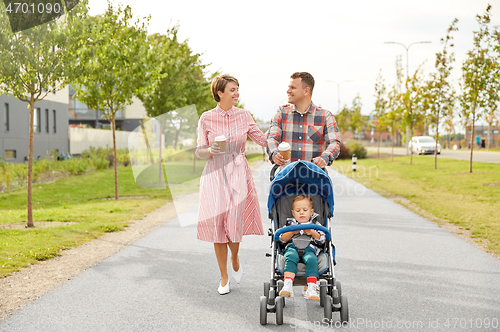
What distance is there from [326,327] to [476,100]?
62.7 feet

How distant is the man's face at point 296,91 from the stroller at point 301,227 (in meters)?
0.74

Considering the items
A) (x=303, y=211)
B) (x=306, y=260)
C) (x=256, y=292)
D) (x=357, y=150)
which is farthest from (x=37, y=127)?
(x=306, y=260)

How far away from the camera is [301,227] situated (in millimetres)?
4305

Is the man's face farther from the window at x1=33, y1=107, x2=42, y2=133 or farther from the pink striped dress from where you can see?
the window at x1=33, y1=107, x2=42, y2=133

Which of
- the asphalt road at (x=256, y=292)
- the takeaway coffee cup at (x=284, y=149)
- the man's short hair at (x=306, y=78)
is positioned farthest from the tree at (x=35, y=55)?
the takeaway coffee cup at (x=284, y=149)

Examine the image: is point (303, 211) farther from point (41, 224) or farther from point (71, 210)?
point (71, 210)

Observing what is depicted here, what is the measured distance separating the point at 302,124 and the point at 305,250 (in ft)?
4.26

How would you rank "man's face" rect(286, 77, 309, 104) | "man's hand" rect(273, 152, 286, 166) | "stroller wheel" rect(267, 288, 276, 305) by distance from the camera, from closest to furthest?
"stroller wheel" rect(267, 288, 276, 305)
"man's hand" rect(273, 152, 286, 166)
"man's face" rect(286, 77, 309, 104)

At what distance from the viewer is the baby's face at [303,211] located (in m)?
4.56

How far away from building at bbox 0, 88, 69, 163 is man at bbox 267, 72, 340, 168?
22.4 m

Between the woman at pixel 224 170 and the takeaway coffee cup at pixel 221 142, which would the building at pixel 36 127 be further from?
the takeaway coffee cup at pixel 221 142

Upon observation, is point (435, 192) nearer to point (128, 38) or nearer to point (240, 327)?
point (128, 38)

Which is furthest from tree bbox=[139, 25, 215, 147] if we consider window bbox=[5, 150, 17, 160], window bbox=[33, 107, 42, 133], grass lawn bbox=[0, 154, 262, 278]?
window bbox=[33, 107, 42, 133]

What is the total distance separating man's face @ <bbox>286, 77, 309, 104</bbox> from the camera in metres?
4.91
